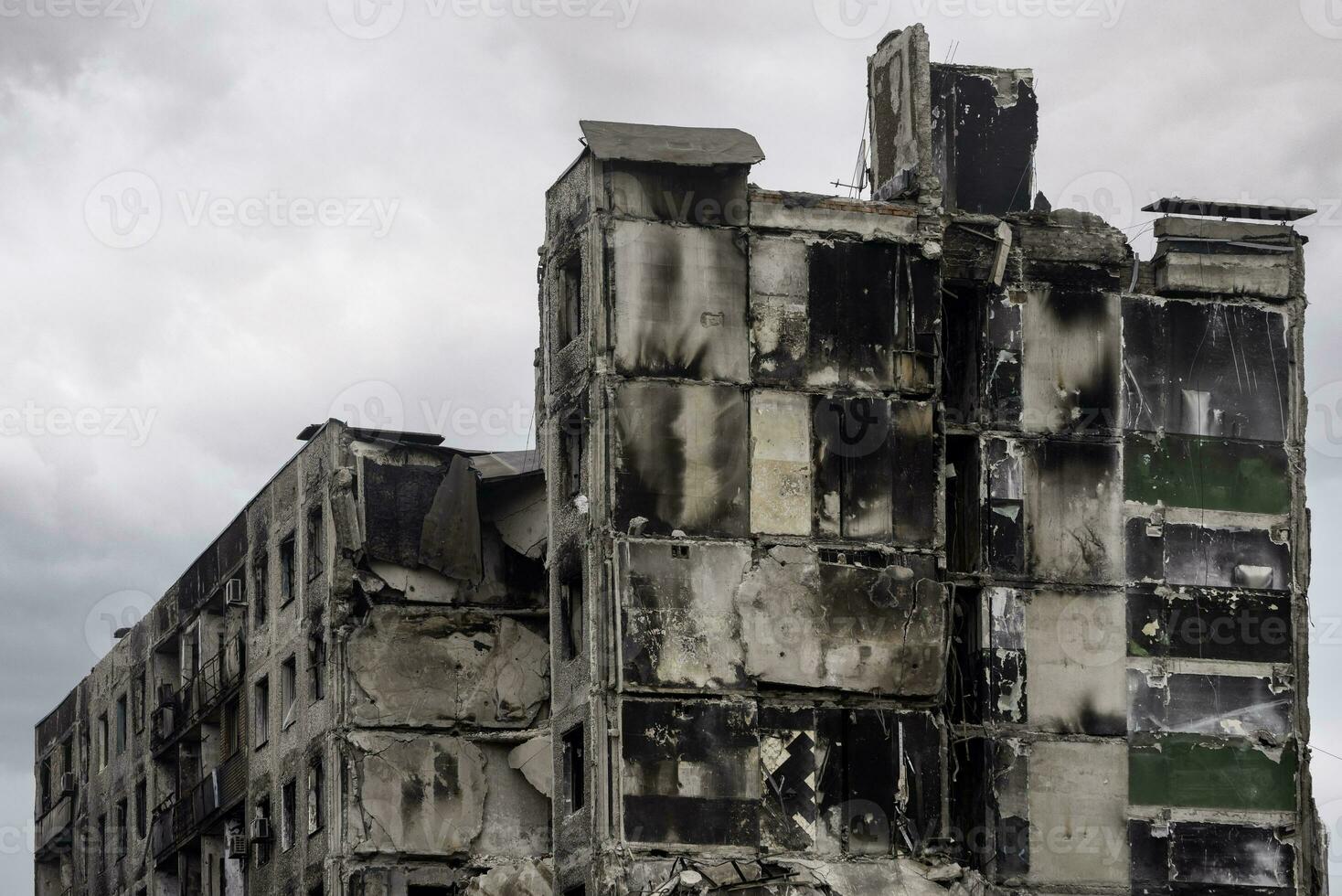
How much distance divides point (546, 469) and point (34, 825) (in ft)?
119

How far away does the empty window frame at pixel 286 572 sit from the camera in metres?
52.7

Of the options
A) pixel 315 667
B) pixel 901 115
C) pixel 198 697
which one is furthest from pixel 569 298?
pixel 198 697

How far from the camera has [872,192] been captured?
47375mm

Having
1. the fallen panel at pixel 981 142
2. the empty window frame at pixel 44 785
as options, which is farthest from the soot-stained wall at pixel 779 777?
the empty window frame at pixel 44 785

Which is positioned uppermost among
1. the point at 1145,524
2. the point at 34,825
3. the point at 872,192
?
the point at 872,192

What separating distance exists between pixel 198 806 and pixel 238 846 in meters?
3.84

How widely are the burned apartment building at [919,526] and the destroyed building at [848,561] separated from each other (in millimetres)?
69

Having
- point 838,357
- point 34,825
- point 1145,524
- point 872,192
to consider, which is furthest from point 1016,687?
point 34,825

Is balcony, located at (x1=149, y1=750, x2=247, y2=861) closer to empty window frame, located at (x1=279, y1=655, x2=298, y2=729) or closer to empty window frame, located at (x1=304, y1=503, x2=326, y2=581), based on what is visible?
empty window frame, located at (x1=279, y1=655, x2=298, y2=729)

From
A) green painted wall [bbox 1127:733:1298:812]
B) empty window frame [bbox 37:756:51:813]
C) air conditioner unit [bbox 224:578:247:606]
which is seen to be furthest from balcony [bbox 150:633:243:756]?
green painted wall [bbox 1127:733:1298:812]

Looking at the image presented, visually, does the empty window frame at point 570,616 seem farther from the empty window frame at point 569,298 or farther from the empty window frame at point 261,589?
the empty window frame at point 261,589

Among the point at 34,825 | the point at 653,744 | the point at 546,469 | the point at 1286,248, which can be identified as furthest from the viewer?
the point at 34,825

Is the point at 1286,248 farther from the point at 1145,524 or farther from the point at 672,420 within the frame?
the point at 672,420

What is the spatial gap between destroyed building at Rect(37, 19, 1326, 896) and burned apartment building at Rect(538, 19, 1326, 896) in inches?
2.7
